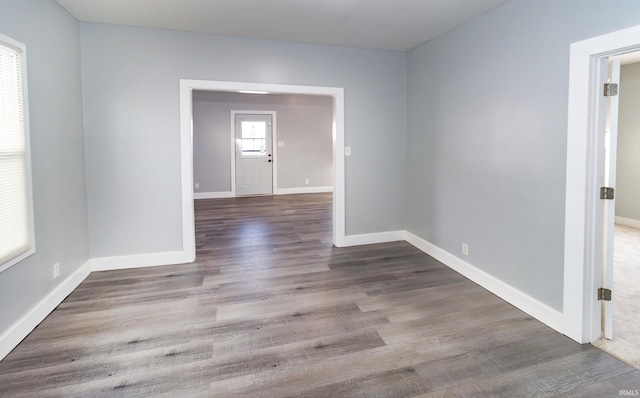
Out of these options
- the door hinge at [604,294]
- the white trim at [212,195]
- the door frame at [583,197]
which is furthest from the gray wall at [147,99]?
the white trim at [212,195]

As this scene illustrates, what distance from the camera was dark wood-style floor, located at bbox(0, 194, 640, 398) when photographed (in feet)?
6.06

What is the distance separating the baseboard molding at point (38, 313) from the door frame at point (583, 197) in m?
3.60

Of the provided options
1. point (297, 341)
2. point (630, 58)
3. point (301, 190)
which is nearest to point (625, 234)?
point (630, 58)

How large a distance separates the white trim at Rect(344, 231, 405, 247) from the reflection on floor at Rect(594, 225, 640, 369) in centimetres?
224

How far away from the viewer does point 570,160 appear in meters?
Answer: 2.28

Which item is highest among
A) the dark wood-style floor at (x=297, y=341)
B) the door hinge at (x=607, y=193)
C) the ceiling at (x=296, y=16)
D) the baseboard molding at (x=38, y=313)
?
the ceiling at (x=296, y=16)

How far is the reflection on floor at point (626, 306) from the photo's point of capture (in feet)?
7.04

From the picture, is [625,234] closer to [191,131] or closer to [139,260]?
[191,131]

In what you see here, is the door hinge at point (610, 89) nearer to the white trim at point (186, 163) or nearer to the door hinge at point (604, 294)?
the door hinge at point (604, 294)

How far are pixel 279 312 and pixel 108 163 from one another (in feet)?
7.72

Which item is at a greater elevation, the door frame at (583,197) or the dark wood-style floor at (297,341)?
the door frame at (583,197)

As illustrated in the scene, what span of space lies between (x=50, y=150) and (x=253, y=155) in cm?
626

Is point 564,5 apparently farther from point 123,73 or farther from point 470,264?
point 123,73

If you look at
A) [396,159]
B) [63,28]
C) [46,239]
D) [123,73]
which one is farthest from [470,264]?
[63,28]
